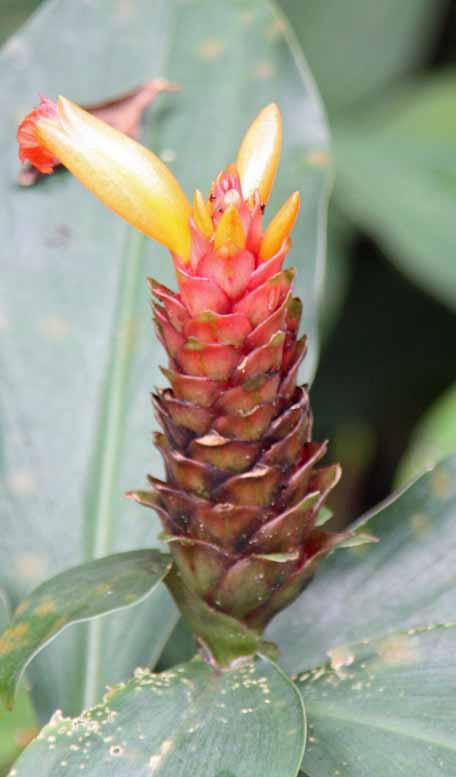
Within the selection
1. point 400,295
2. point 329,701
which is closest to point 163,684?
point 329,701

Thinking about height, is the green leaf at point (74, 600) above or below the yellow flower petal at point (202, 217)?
below

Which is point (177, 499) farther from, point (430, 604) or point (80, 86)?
point (80, 86)

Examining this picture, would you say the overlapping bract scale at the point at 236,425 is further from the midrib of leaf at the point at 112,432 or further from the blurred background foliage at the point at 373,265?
the blurred background foliage at the point at 373,265

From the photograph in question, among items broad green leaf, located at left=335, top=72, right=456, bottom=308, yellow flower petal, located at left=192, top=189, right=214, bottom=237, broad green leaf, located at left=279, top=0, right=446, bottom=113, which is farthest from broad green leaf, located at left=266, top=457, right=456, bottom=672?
broad green leaf, located at left=279, top=0, right=446, bottom=113

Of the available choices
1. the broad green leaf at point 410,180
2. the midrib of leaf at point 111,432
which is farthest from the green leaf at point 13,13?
the midrib of leaf at point 111,432

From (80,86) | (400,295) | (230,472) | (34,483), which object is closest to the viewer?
(230,472)

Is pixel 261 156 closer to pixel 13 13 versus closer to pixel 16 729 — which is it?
pixel 16 729

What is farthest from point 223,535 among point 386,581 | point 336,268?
point 336,268
